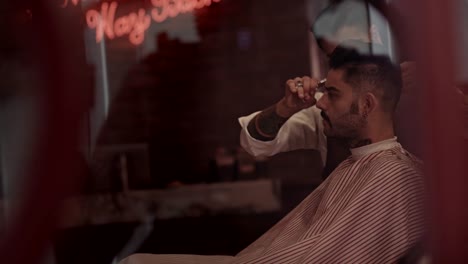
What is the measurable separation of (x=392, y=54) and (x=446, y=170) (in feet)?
0.80

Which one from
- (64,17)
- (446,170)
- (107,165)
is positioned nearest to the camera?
(446,170)

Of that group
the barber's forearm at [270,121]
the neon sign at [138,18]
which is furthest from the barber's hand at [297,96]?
the neon sign at [138,18]

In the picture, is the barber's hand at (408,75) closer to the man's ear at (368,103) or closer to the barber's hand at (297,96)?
the man's ear at (368,103)

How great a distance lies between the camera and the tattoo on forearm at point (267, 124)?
117 cm

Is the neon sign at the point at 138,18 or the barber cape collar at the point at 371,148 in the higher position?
the neon sign at the point at 138,18

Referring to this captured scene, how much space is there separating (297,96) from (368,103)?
15 centimetres

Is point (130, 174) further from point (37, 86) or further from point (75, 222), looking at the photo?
point (37, 86)

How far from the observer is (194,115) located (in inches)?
48.8

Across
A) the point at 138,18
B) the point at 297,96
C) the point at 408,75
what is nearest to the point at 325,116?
the point at 297,96

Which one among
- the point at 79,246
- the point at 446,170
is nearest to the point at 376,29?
the point at 446,170

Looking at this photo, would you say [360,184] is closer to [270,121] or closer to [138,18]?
[270,121]

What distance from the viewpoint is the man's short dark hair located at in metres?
1.02

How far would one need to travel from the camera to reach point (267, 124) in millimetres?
1176

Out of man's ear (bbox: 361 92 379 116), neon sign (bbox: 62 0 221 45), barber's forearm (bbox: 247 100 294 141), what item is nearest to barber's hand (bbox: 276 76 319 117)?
barber's forearm (bbox: 247 100 294 141)
